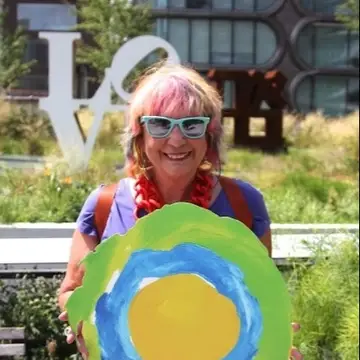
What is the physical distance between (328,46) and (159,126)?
84.0 feet

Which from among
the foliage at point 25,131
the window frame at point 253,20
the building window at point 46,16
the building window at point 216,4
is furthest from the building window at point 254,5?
the foliage at point 25,131

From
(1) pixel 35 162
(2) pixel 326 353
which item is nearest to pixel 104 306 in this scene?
(2) pixel 326 353

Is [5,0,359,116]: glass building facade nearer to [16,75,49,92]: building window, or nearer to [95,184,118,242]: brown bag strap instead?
[16,75,49,92]: building window

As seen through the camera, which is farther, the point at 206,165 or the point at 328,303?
the point at 328,303

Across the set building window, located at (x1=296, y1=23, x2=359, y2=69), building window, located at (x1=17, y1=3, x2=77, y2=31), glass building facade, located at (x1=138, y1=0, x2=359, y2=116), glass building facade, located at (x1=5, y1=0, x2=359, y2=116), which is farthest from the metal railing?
building window, located at (x1=296, y1=23, x2=359, y2=69)

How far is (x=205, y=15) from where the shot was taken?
20812mm

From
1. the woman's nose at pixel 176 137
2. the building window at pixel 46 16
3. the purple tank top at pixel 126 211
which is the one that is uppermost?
the building window at pixel 46 16

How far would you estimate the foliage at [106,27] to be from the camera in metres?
11.0

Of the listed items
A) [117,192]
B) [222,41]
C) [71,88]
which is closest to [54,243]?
[117,192]

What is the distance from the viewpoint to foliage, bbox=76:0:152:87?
10969 millimetres

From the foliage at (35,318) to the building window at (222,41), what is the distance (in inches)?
665

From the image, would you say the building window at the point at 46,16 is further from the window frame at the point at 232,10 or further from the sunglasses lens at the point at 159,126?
the sunglasses lens at the point at 159,126

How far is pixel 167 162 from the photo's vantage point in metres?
1.95

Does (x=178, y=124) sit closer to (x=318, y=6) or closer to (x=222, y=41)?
(x=318, y=6)
